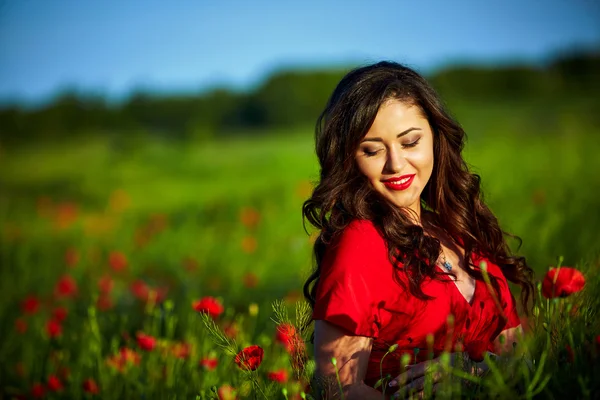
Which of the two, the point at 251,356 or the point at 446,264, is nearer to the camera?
the point at 251,356

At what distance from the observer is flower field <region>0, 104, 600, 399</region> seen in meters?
1.41

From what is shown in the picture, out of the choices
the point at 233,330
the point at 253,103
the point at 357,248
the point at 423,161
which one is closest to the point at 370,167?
the point at 423,161

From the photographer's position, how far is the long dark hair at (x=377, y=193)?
1.54 meters

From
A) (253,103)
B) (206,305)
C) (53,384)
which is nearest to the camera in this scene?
(206,305)

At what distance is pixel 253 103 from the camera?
16.2 m

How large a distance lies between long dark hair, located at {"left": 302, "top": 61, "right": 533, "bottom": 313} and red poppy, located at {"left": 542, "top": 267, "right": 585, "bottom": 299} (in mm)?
256

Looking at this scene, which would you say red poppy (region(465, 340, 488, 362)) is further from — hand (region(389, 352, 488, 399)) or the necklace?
the necklace

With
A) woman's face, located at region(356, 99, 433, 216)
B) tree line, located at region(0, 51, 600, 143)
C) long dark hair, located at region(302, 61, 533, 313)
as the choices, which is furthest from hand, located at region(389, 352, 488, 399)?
tree line, located at region(0, 51, 600, 143)

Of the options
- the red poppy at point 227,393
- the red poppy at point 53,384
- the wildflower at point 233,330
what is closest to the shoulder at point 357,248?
the red poppy at point 227,393

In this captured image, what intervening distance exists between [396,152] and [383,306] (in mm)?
433

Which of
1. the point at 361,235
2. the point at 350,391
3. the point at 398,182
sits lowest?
the point at 350,391

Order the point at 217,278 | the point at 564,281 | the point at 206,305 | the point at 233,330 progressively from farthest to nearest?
the point at 217,278 < the point at 233,330 < the point at 206,305 < the point at 564,281

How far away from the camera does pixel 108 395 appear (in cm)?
236

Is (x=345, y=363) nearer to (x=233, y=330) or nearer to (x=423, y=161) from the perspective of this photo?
(x=423, y=161)
